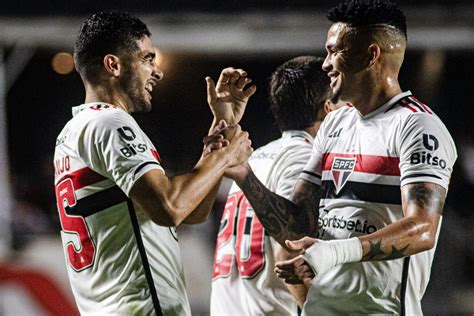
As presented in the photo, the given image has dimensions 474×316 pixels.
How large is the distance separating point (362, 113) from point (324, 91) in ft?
3.83

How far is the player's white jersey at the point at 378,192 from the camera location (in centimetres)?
322

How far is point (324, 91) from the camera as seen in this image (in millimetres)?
4676

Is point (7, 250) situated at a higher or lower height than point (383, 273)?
lower

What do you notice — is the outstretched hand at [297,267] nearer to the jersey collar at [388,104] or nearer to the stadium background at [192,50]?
the jersey collar at [388,104]

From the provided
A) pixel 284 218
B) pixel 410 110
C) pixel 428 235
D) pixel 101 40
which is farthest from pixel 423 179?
pixel 101 40

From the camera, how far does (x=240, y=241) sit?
4.56 m

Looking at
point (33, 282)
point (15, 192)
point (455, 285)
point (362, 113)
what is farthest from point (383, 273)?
point (15, 192)

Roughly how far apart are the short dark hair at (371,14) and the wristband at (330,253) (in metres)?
0.88

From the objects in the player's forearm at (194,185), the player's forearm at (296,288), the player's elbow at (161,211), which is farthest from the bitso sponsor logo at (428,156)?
the player's forearm at (296,288)

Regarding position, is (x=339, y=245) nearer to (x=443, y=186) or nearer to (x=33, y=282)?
(x=443, y=186)

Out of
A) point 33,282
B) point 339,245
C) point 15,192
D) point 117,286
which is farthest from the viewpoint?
point 15,192

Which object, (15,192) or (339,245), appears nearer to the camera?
(339,245)

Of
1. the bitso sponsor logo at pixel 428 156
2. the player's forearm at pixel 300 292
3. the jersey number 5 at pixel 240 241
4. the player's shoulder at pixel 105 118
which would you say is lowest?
the player's forearm at pixel 300 292

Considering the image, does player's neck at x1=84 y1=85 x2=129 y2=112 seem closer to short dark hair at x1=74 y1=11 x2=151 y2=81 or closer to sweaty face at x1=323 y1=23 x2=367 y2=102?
short dark hair at x1=74 y1=11 x2=151 y2=81
